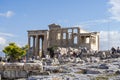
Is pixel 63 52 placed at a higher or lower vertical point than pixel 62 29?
lower

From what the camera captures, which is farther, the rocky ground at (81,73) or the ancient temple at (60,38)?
the ancient temple at (60,38)

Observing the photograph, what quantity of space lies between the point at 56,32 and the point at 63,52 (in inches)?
849

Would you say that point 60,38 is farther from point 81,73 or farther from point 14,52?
point 81,73

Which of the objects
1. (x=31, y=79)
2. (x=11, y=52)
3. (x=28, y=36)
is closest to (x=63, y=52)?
(x=11, y=52)

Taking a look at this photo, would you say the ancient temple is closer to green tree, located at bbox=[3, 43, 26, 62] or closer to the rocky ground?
green tree, located at bbox=[3, 43, 26, 62]

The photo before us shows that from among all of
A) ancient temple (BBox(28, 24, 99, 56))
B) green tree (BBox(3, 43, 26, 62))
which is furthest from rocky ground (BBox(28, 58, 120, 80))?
ancient temple (BBox(28, 24, 99, 56))

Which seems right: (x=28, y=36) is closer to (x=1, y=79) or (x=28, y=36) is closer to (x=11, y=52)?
(x=11, y=52)

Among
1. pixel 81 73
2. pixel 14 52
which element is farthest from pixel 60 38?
pixel 81 73

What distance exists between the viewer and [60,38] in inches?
3750

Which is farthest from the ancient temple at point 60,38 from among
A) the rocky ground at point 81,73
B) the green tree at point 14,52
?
the rocky ground at point 81,73

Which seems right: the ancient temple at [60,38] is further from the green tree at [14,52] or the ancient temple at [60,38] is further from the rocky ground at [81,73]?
the rocky ground at [81,73]

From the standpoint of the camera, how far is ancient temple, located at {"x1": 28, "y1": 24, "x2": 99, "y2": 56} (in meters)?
92.6

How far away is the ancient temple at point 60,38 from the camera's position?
92562 mm

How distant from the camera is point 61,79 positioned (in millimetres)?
14555
